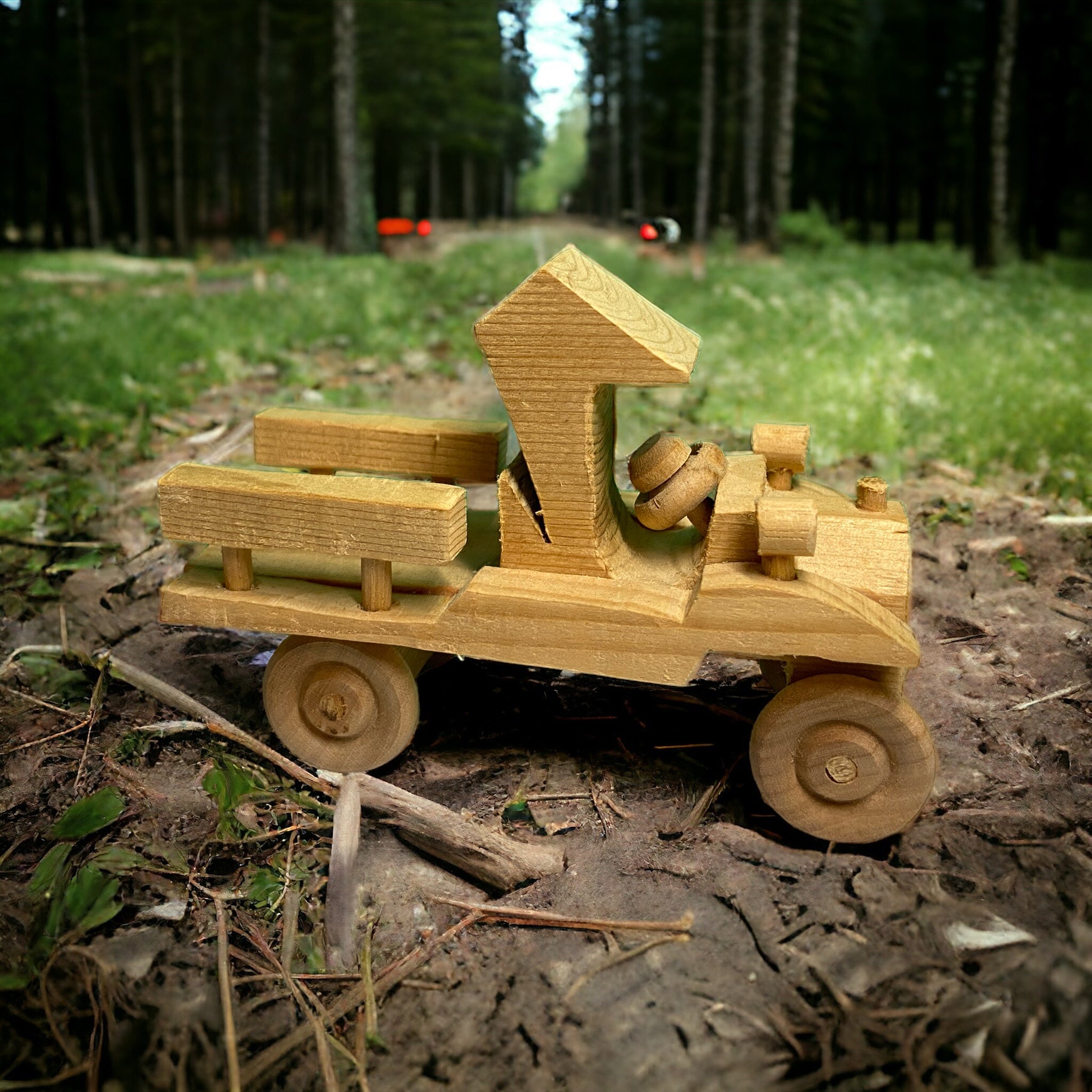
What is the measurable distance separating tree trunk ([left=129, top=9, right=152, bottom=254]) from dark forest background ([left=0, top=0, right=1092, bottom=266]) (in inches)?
0.9

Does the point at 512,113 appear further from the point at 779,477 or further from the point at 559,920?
the point at 559,920

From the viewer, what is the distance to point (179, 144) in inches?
302

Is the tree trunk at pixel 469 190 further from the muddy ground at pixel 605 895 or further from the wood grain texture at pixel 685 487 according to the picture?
the wood grain texture at pixel 685 487

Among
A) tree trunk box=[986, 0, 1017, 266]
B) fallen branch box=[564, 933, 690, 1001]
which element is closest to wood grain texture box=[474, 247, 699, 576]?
fallen branch box=[564, 933, 690, 1001]

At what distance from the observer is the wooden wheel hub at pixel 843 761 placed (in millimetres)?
1753

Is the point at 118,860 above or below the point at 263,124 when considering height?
below

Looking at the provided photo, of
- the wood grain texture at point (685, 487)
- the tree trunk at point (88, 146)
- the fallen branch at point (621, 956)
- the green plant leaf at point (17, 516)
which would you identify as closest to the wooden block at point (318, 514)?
the wood grain texture at point (685, 487)

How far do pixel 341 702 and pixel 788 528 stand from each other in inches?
34.4

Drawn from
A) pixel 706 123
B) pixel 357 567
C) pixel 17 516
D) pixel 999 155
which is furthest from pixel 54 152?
pixel 357 567

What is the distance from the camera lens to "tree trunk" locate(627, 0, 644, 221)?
13.8 feet

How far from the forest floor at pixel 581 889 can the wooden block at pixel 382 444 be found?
0.52 meters

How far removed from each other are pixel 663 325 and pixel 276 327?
145 inches

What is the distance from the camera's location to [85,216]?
840 centimetres

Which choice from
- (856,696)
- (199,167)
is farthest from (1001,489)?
(199,167)
